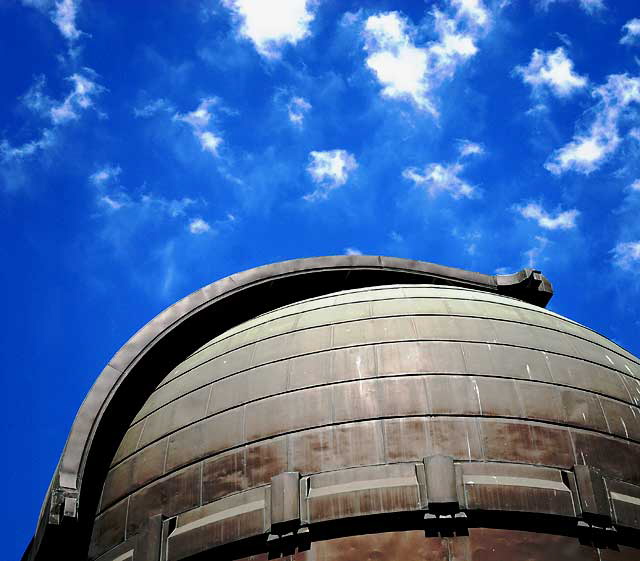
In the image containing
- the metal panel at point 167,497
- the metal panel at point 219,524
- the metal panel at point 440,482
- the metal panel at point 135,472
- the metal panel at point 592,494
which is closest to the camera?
the metal panel at point 440,482

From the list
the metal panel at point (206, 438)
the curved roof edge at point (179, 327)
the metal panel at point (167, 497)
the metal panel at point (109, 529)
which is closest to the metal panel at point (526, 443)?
the metal panel at point (206, 438)

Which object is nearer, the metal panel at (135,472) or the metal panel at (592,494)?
the metal panel at (592,494)

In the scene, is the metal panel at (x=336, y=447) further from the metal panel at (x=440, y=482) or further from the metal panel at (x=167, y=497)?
the metal panel at (x=167, y=497)

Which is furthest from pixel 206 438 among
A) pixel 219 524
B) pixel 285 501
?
pixel 285 501

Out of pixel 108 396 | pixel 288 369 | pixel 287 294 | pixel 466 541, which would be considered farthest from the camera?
pixel 287 294

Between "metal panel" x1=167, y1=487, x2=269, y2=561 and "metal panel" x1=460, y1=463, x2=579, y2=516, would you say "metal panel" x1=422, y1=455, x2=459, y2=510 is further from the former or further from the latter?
"metal panel" x1=167, y1=487, x2=269, y2=561

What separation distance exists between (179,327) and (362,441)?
564 cm

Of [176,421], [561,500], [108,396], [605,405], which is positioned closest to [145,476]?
[176,421]

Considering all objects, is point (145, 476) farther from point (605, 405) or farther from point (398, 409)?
point (605, 405)

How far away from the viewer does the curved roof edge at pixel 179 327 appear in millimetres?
14930

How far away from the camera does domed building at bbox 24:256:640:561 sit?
12703mm

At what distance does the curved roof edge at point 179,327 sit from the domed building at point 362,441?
49 mm

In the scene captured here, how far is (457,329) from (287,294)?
194 inches

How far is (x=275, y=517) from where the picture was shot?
12.9m
